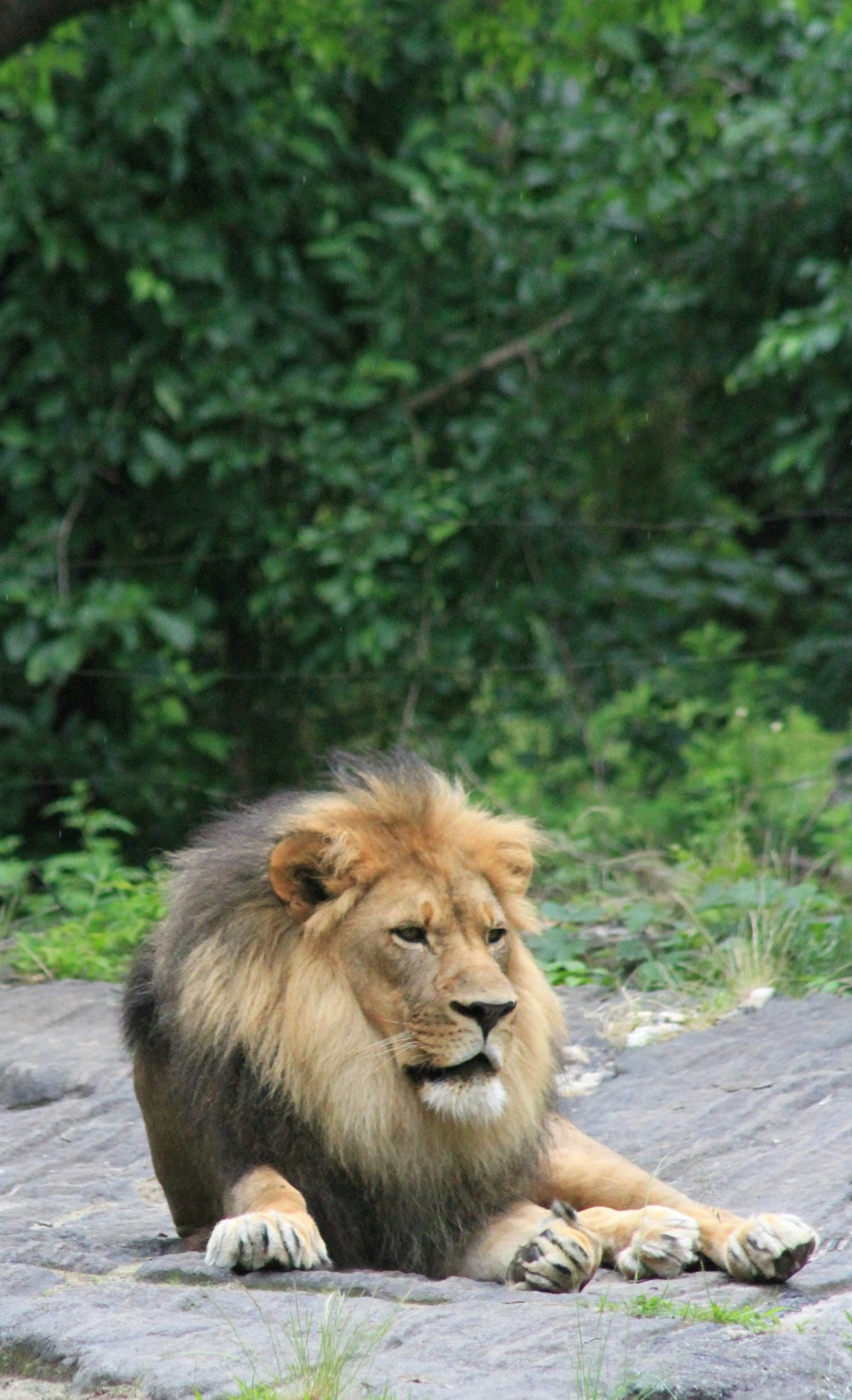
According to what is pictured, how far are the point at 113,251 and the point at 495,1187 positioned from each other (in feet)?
15.9

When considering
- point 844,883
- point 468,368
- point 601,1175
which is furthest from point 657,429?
point 601,1175

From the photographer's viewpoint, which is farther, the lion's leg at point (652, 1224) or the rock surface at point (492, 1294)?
the lion's leg at point (652, 1224)

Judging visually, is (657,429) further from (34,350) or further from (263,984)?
(263,984)

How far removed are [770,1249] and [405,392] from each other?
209 inches

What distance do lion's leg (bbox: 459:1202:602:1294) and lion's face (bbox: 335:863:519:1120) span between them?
0.75 feet

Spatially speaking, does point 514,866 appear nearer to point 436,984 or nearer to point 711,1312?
point 436,984

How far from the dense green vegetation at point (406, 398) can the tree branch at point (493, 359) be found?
24 mm

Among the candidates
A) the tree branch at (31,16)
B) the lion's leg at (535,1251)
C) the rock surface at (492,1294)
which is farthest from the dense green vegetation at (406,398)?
the lion's leg at (535,1251)

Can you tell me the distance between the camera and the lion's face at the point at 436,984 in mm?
3154

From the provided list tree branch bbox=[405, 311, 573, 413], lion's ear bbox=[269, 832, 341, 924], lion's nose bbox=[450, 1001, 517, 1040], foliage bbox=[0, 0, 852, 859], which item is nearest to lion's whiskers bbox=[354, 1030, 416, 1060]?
lion's nose bbox=[450, 1001, 517, 1040]

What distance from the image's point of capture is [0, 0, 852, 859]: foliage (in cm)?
711

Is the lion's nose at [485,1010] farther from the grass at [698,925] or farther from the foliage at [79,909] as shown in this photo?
the foliage at [79,909]

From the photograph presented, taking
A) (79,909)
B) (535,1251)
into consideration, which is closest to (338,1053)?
(535,1251)

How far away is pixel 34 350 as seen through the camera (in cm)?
729
